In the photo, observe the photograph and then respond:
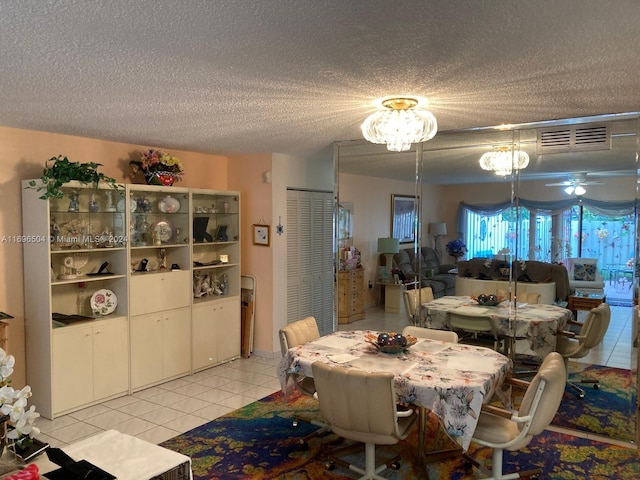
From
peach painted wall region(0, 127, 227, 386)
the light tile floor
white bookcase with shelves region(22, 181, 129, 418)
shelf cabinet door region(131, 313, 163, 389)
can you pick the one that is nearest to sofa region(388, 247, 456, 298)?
the light tile floor

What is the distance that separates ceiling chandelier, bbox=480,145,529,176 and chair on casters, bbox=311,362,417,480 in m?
2.35

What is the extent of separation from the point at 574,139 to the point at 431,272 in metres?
1.66

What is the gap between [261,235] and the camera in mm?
5562

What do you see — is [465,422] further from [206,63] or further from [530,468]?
[206,63]

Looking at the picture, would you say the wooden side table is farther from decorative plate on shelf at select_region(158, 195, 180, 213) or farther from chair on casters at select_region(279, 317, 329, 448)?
decorative plate on shelf at select_region(158, 195, 180, 213)

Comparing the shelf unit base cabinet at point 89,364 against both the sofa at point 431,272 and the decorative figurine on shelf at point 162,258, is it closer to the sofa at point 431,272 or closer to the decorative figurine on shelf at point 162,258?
the decorative figurine on shelf at point 162,258

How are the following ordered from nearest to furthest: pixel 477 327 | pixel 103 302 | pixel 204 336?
pixel 477 327
pixel 103 302
pixel 204 336

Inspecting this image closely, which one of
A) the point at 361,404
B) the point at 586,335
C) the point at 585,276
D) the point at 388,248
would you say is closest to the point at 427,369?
the point at 361,404

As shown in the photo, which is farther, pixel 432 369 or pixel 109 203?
pixel 109 203

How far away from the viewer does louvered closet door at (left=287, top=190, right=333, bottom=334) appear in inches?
228

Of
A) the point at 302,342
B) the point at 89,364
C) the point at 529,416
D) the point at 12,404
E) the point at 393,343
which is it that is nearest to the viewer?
the point at 12,404

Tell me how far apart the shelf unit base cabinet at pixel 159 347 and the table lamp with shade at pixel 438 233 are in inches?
104

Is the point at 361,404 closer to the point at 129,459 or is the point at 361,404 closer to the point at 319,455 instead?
the point at 319,455

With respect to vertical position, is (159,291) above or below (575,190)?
below
